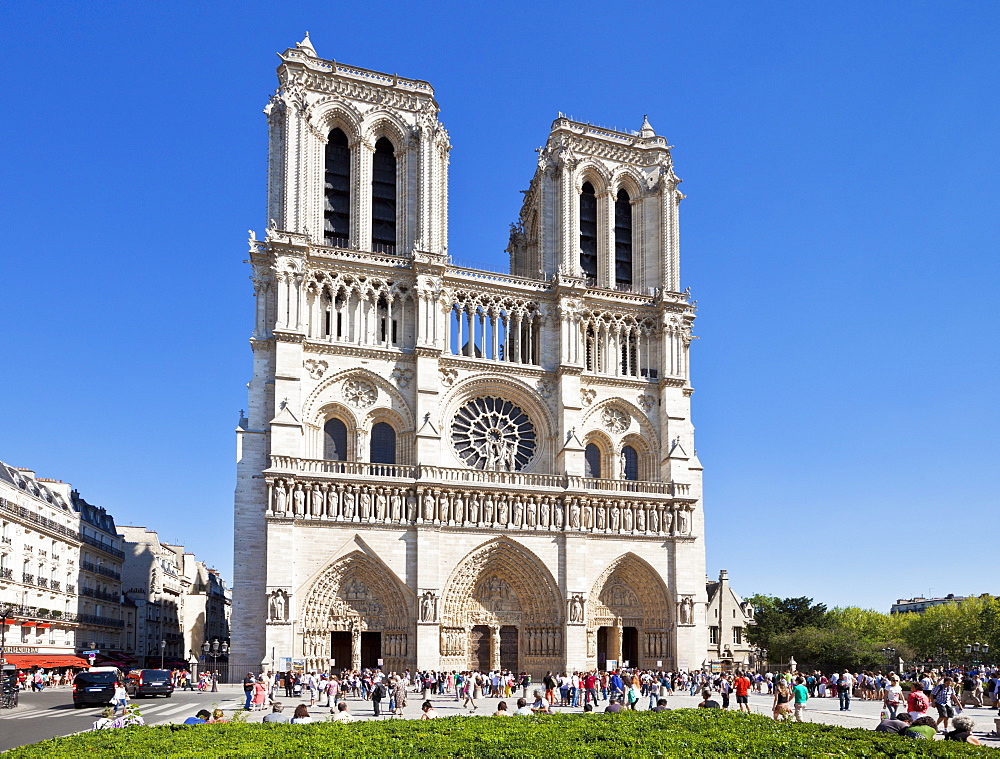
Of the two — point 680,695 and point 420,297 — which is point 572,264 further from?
point 680,695

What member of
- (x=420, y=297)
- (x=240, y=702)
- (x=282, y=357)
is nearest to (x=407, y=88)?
(x=420, y=297)

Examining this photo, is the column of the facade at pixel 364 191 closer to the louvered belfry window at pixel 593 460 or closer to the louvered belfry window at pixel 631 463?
the louvered belfry window at pixel 593 460

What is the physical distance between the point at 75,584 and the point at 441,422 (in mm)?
21121

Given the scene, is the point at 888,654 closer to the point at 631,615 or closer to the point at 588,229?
the point at 631,615

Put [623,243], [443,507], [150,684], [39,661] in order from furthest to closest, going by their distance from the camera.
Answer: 1. [623,243]
2. [443,507]
3. [39,661]
4. [150,684]

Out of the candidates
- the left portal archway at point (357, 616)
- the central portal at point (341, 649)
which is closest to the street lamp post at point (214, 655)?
the left portal archway at point (357, 616)

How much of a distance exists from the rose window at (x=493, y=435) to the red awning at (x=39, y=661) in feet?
55.1

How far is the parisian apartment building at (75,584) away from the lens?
39375mm

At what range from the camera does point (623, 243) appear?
46750mm

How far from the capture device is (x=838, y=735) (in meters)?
14.8

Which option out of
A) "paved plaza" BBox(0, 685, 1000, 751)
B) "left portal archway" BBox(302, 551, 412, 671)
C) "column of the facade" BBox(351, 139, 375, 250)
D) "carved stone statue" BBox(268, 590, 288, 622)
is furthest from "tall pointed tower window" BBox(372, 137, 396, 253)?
"paved plaza" BBox(0, 685, 1000, 751)

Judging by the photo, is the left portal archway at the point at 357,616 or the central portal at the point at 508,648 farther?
the central portal at the point at 508,648

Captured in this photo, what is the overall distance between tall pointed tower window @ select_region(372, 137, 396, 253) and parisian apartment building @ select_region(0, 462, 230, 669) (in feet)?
60.6

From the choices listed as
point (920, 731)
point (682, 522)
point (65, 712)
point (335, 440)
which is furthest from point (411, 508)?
point (920, 731)
